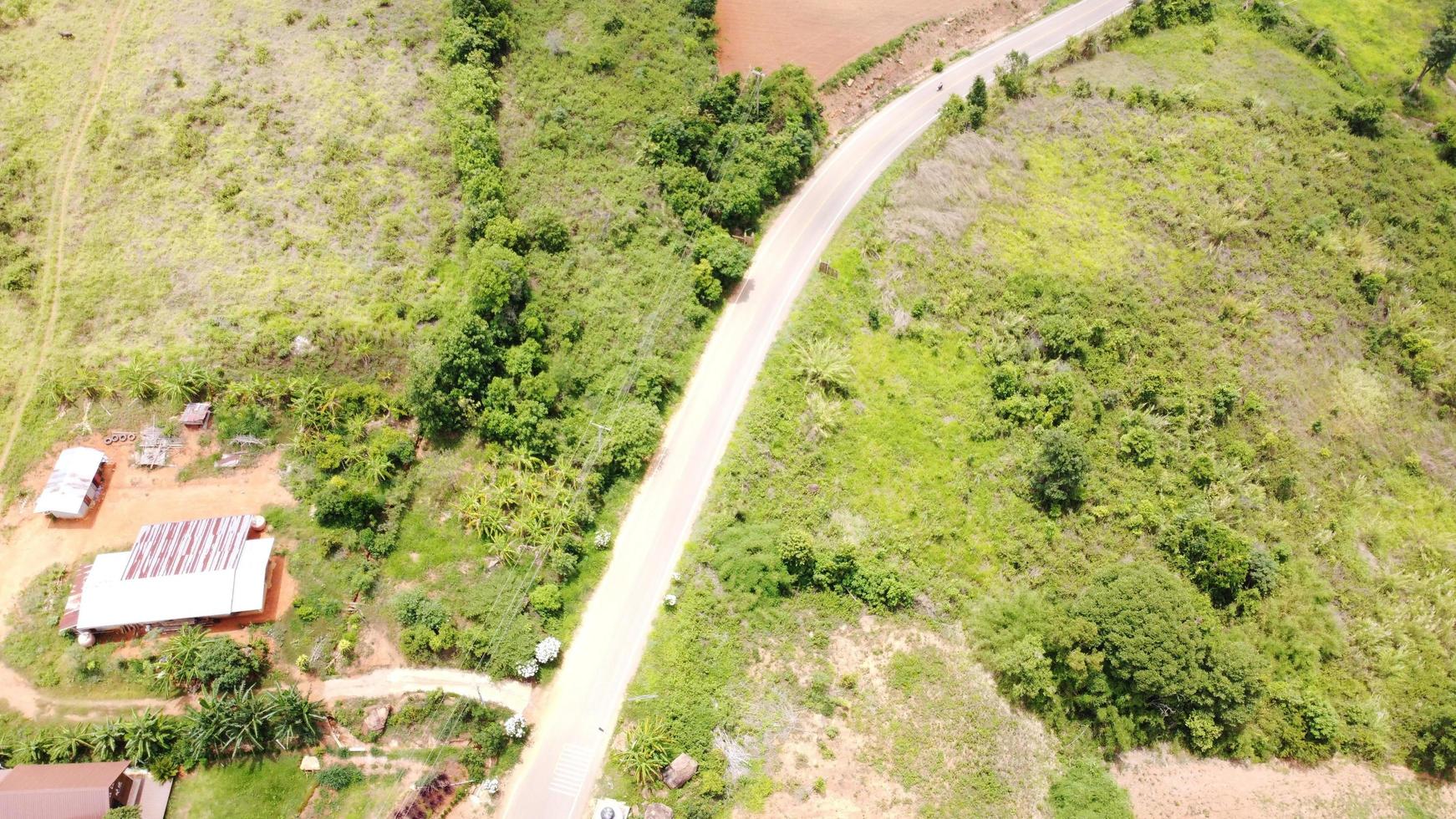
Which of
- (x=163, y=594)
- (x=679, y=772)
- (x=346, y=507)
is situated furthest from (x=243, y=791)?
(x=679, y=772)

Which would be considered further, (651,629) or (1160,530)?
(1160,530)

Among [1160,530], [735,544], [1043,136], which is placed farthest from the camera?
[1043,136]

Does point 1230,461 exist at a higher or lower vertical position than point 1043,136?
lower

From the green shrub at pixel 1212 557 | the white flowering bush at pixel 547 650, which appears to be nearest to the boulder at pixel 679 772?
the white flowering bush at pixel 547 650

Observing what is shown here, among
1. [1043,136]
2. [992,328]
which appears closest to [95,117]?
[992,328]

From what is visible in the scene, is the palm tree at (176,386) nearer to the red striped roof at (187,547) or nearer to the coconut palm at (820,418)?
the red striped roof at (187,547)

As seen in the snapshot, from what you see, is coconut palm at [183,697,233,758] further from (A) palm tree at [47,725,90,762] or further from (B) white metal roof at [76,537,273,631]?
(B) white metal roof at [76,537,273,631]

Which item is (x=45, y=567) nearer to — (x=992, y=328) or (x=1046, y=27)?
(x=992, y=328)
